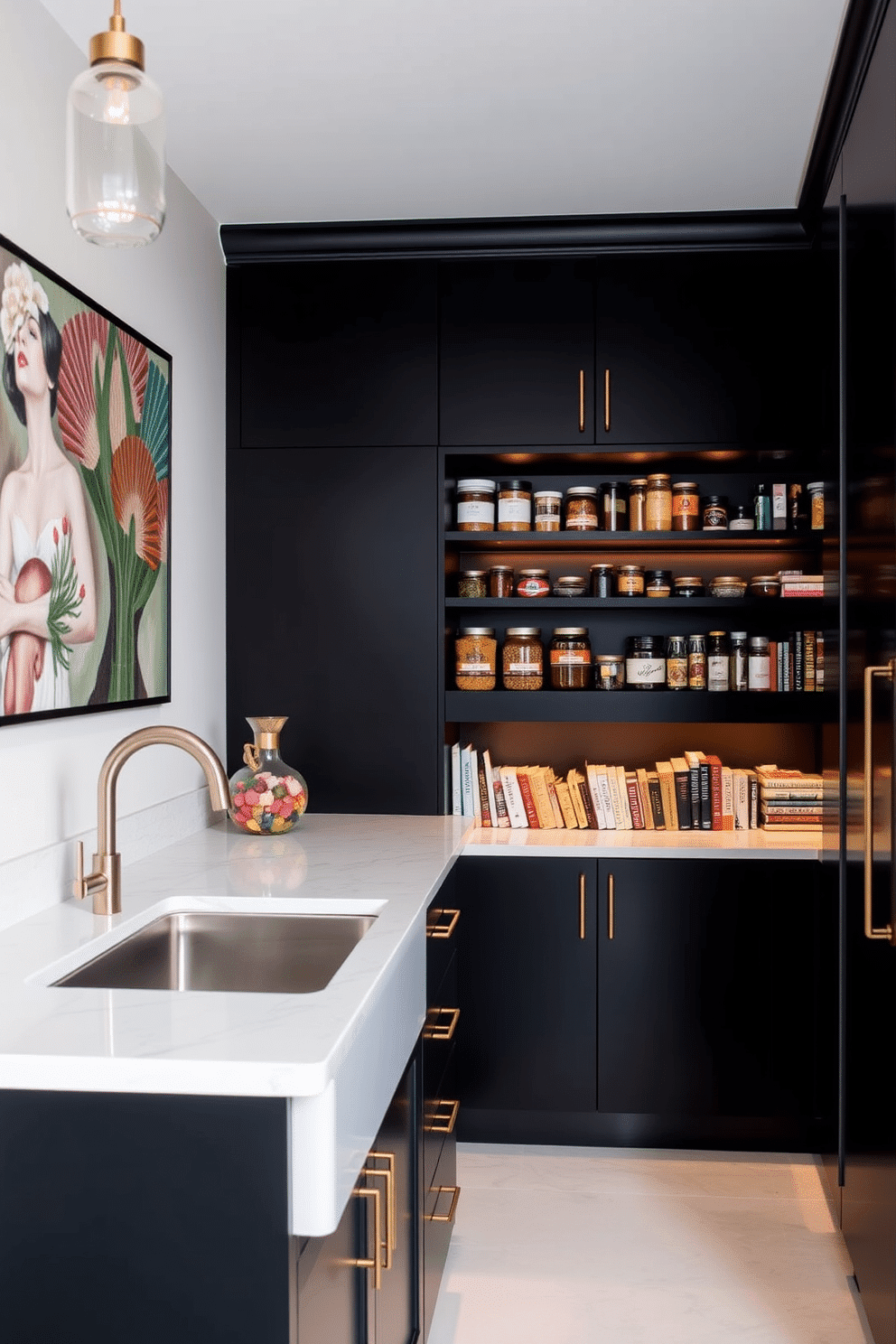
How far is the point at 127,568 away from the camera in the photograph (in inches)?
91.4

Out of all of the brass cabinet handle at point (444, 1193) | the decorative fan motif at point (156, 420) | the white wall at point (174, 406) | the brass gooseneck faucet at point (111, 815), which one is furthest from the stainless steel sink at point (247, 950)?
the decorative fan motif at point (156, 420)

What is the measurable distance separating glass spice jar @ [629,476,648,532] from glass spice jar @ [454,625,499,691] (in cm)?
53

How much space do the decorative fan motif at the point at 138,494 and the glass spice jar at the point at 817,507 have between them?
68.9 inches

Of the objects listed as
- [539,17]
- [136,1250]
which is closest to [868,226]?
[539,17]

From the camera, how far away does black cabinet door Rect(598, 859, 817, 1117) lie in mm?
2963

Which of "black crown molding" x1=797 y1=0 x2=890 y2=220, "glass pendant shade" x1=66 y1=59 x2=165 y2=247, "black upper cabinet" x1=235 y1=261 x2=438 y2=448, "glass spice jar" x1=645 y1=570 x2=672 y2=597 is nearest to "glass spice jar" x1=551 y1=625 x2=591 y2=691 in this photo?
"glass spice jar" x1=645 y1=570 x2=672 y2=597

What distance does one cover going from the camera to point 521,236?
3.02 m

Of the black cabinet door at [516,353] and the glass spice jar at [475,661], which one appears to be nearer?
the black cabinet door at [516,353]

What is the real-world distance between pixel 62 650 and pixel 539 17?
4.79 feet

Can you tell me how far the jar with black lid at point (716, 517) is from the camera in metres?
3.15

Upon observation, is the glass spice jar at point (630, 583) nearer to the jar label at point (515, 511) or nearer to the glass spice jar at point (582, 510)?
the glass spice jar at point (582, 510)

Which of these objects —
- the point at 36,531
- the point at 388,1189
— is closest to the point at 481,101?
the point at 36,531

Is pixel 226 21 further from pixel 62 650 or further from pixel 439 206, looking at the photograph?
pixel 62 650

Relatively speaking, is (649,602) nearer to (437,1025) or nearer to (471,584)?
(471,584)
